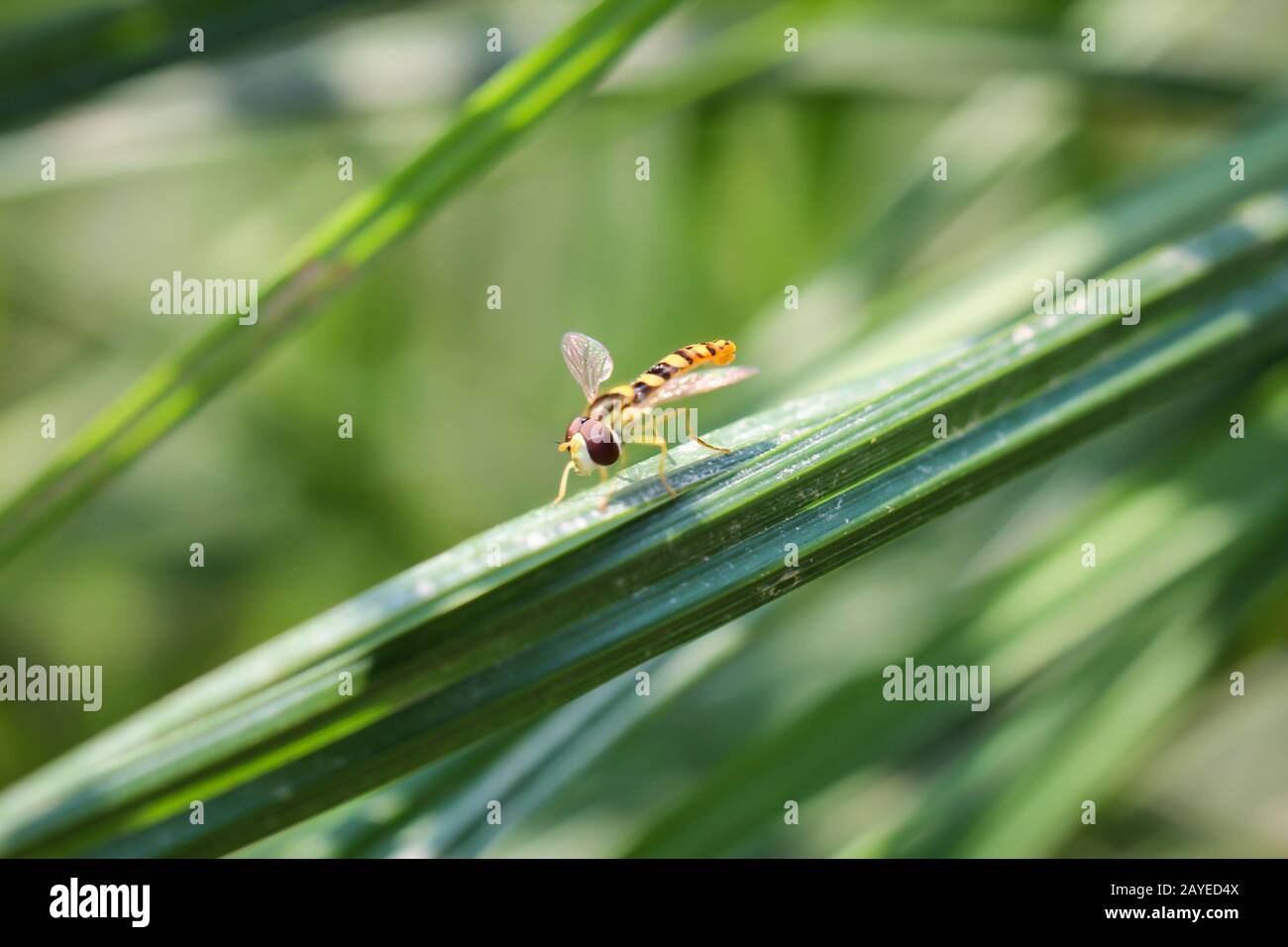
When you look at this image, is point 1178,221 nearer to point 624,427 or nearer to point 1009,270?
point 1009,270

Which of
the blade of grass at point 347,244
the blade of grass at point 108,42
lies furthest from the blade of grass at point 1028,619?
the blade of grass at point 108,42

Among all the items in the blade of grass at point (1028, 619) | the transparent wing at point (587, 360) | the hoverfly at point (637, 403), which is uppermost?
the transparent wing at point (587, 360)

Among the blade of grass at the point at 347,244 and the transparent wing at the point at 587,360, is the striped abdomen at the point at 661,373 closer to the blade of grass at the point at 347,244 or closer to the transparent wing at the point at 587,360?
the transparent wing at the point at 587,360

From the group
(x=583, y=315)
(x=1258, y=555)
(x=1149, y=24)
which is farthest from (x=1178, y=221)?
(x=583, y=315)

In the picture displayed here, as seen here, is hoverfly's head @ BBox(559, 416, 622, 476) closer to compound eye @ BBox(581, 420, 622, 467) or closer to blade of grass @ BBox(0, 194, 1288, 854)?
compound eye @ BBox(581, 420, 622, 467)

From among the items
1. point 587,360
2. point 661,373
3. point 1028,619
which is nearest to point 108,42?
point 587,360

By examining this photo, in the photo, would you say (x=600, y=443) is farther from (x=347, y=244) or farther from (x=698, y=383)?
(x=347, y=244)
